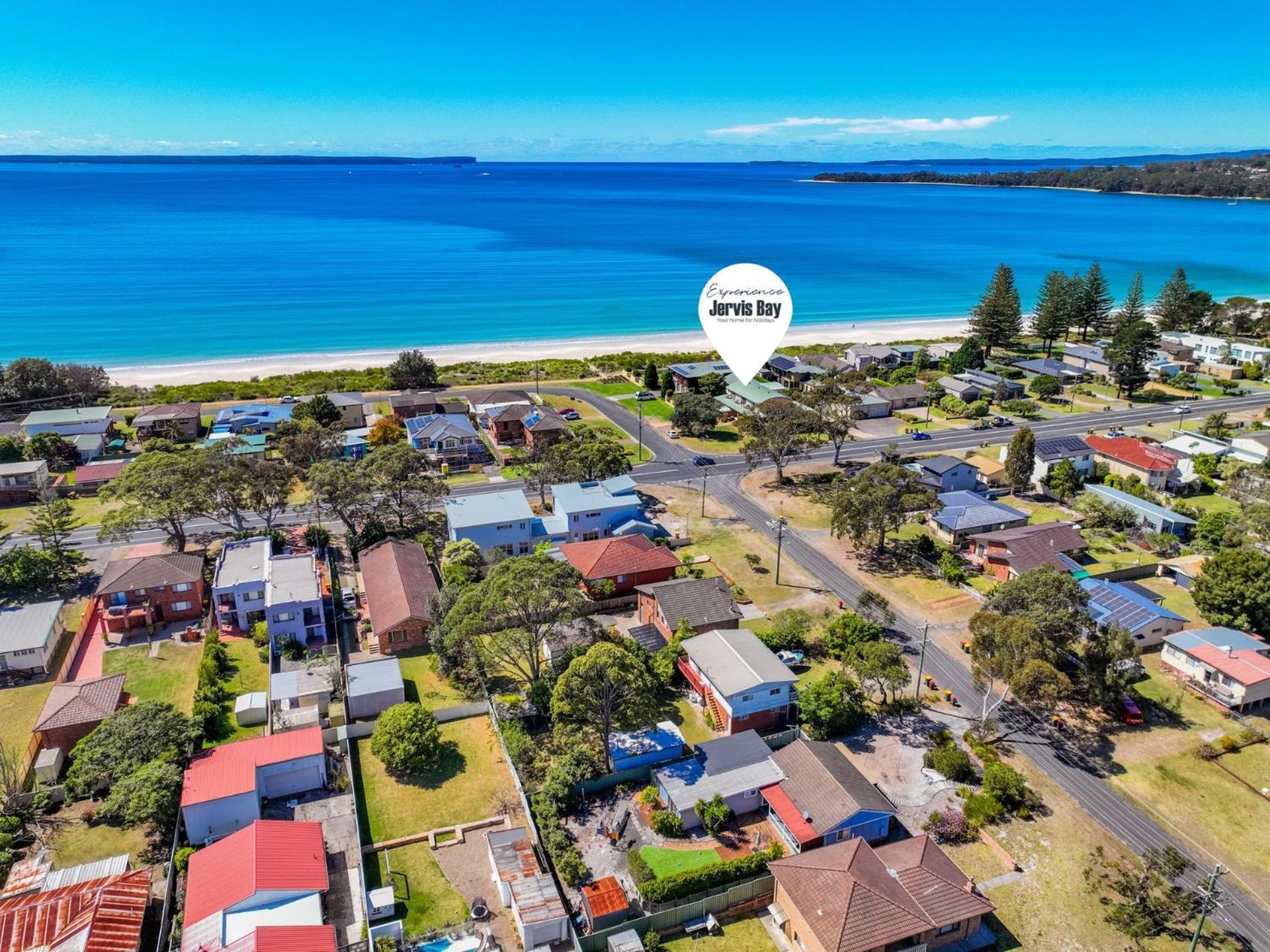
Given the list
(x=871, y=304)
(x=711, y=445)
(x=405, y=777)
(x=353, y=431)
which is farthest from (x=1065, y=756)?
(x=871, y=304)

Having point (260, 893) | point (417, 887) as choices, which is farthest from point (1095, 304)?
point (260, 893)

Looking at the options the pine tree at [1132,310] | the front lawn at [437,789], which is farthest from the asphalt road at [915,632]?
the front lawn at [437,789]

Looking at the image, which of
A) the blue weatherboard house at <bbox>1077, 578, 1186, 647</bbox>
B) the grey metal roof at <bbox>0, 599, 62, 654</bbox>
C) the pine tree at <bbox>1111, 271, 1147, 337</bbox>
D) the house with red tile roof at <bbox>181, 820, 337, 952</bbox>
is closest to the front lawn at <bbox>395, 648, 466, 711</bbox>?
the house with red tile roof at <bbox>181, 820, 337, 952</bbox>

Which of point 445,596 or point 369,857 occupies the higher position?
point 445,596

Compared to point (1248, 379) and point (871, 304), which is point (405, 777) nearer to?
point (1248, 379)

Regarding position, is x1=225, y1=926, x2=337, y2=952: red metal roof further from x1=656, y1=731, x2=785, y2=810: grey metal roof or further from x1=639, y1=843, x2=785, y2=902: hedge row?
x1=656, y1=731, x2=785, y2=810: grey metal roof

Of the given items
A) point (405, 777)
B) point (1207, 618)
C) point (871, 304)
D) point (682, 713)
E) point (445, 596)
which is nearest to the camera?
point (405, 777)
